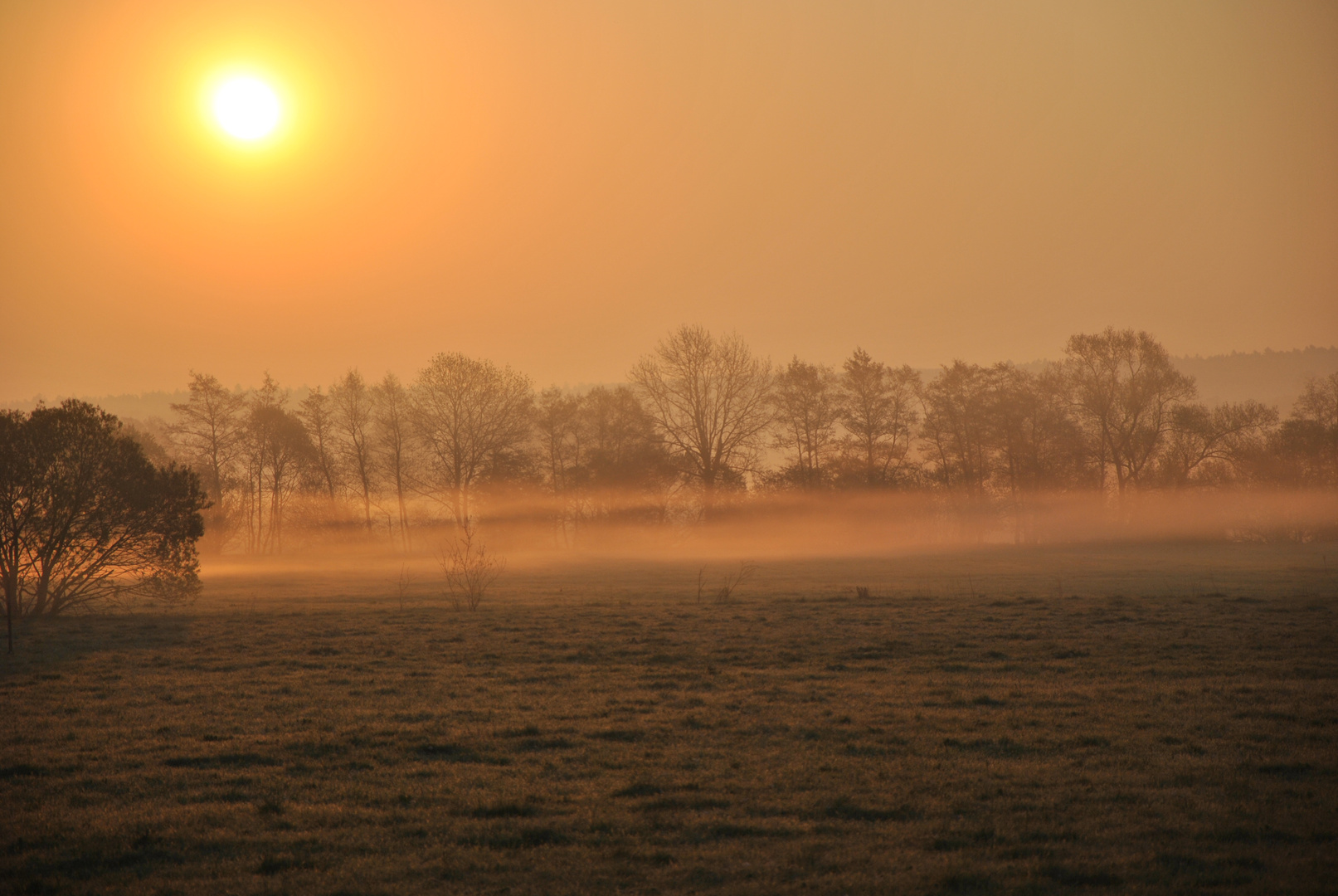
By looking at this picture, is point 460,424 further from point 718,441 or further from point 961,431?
point 961,431

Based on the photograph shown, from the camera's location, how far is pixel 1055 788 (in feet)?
28.2

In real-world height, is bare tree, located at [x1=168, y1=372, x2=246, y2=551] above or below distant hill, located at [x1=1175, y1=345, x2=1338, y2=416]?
below

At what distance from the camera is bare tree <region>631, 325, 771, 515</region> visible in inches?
2270

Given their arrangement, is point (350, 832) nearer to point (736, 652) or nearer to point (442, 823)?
point (442, 823)

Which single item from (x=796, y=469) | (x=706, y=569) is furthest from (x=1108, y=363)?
(x=706, y=569)

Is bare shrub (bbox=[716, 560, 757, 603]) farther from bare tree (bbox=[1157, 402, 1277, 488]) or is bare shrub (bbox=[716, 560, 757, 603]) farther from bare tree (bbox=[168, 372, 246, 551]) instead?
bare tree (bbox=[168, 372, 246, 551])

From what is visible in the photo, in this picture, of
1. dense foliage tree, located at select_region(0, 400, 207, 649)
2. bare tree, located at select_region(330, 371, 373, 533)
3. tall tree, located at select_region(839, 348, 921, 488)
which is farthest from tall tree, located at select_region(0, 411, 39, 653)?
tall tree, located at select_region(839, 348, 921, 488)

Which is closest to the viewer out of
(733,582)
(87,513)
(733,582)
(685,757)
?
(685,757)

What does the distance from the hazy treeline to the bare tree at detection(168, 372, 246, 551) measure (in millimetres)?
117

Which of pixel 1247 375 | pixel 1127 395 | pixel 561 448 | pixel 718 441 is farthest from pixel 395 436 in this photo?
pixel 1247 375

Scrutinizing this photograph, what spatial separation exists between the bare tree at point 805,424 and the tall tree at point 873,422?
1000 millimetres

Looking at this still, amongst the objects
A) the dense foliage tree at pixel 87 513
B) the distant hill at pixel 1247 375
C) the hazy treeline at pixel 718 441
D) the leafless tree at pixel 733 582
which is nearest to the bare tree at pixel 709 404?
the hazy treeline at pixel 718 441

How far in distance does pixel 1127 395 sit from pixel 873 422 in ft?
56.1

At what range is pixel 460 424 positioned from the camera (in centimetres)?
5809
